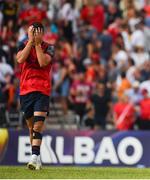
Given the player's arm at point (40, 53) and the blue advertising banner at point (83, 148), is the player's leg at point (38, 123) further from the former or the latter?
the blue advertising banner at point (83, 148)

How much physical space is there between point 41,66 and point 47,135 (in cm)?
459

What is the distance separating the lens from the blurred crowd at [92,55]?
1981 centimetres

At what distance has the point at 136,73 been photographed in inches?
835

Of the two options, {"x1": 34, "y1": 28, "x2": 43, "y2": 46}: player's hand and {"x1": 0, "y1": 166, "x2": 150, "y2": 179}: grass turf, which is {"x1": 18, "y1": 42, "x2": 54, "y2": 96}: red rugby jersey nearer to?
{"x1": 34, "y1": 28, "x2": 43, "y2": 46}: player's hand

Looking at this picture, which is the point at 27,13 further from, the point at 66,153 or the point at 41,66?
the point at 41,66

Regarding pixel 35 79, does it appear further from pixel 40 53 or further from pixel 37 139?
pixel 37 139

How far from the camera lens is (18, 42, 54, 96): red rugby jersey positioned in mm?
12516

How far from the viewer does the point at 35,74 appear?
493 inches

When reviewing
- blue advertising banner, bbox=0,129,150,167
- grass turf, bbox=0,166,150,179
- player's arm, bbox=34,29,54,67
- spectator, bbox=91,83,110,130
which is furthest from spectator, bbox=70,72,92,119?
player's arm, bbox=34,29,54,67

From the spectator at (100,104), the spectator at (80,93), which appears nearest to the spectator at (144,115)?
the spectator at (100,104)

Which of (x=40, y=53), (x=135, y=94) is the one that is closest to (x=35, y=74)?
(x=40, y=53)

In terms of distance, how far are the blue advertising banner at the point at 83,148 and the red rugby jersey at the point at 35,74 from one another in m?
4.04

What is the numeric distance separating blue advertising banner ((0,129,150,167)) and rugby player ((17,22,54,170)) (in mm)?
3817

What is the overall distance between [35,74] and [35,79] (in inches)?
3.0
